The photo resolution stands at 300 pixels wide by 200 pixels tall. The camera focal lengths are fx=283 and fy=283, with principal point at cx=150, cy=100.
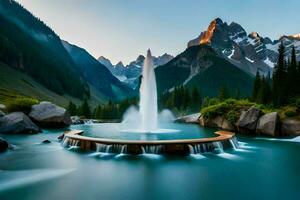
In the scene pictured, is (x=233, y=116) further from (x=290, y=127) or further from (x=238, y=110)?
(x=290, y=127)

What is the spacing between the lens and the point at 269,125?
47.6 meters

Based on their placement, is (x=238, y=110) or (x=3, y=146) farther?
(x=238, y=110)

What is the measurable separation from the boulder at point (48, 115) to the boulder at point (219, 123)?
32996 millimetres

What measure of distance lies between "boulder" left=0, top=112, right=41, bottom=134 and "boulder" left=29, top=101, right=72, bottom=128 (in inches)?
467

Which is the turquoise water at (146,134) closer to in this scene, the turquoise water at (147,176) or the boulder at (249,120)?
the boulder at (249,120)

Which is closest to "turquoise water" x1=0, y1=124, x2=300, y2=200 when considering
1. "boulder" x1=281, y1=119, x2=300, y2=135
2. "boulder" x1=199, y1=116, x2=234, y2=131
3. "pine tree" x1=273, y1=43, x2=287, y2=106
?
"boulder" x1=281, y1=119, x2=300, y2=135

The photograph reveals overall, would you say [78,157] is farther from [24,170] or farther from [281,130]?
[281,130]

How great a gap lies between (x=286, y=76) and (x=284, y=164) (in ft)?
145

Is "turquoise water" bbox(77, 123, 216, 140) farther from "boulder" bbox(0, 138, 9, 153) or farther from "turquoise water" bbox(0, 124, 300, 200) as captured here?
"boulder" bbox(0, 138, 9, 153)

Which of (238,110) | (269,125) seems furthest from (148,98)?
(238,110)

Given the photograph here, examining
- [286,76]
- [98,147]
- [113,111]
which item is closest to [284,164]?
[98,147]

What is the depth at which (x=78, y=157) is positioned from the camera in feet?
86.3

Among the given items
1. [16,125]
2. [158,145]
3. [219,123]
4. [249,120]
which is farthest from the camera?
[219,123]

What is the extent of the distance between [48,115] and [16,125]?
1518 centimetres
